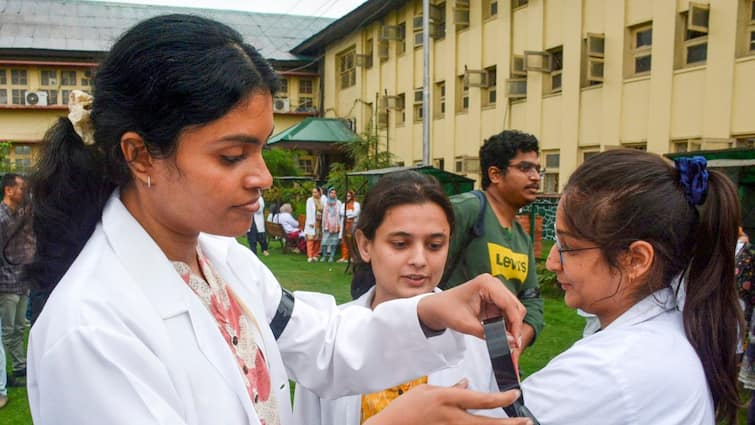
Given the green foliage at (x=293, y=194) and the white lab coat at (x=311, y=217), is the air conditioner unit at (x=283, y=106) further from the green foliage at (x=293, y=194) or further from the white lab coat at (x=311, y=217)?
the white lab coat at (x=311, y=217)

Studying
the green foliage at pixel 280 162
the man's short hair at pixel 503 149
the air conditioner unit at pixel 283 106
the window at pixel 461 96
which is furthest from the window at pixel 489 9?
the air conditioner unit at pixel 283 106

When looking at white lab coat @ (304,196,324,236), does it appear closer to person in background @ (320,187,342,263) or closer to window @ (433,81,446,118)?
person in background @ (320,187,342,263)

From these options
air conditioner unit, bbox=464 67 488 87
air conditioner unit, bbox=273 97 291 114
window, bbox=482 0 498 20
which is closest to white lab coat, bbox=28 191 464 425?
air conditioner unit, bbox=464 67 488 87

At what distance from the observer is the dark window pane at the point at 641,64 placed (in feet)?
39.4

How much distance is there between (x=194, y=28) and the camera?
4.36ft

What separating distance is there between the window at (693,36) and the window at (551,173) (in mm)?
3608

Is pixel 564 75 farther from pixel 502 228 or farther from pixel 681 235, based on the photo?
pixel 681 235

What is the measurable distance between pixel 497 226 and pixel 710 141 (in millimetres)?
7921

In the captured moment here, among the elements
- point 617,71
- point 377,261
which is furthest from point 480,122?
point 377,261

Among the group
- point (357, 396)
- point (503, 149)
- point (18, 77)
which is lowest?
point (357, 396)

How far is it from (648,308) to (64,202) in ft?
4.57

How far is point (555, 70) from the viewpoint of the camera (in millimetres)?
14375

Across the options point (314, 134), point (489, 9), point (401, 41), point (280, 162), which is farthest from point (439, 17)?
point (280, 162)

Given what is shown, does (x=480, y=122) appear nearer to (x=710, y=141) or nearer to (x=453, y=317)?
(x=710, y=141)
